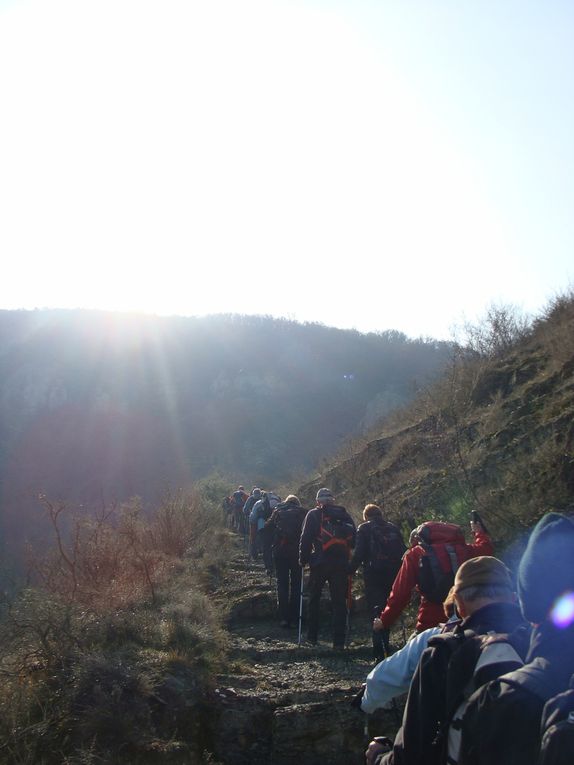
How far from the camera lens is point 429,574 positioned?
5344mm

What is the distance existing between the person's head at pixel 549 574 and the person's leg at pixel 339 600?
239 inches

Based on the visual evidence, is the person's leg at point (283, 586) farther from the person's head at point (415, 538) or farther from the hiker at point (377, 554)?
the person's head at point (415, 538)

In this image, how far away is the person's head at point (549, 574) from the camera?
2.43 metres

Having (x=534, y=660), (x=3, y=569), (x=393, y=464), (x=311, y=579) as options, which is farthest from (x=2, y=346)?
(x=534, y=660)

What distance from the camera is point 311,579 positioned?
8.77 m

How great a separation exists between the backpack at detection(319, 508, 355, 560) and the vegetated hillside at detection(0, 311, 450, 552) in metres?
46.8

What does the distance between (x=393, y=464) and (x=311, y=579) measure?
7.76m

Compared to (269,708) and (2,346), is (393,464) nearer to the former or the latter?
(269,708)

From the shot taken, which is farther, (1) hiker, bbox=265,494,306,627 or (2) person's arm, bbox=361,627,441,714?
(1) hiker, bbox=265,494,306,627

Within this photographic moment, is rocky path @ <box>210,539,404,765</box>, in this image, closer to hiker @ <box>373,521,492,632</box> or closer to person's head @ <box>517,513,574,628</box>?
hiker @ <box>373,521,492,632</box>

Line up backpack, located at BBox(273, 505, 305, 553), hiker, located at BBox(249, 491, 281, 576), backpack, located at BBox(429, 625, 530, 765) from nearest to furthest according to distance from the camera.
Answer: backpack, located at BBox(429, 625, 530, 765)
backpack, located at BBox(273, 505, 305, 553)
hiker, located at BBox(249, 491, 281, 576)

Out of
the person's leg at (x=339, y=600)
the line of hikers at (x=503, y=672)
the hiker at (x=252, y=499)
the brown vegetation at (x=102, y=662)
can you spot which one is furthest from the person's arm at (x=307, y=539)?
the hiker at (x=252, y=499)

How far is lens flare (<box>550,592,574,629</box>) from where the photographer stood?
2.34m

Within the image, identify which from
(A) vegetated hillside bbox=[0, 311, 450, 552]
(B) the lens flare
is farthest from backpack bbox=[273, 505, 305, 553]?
(A) vegetated hillside bbox=[0, 311, 450, 552]
